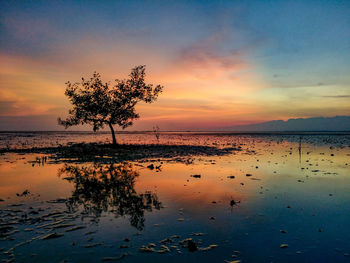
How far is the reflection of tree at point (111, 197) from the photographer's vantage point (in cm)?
906

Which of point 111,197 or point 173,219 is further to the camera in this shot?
point 111,197

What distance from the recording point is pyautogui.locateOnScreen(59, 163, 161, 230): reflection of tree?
9062mm

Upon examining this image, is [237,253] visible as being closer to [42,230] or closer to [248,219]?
[248,219]

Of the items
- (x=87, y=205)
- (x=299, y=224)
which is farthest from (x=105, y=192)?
(x=299, y=224)

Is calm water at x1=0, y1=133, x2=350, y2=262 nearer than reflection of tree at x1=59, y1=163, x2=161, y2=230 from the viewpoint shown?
Yes

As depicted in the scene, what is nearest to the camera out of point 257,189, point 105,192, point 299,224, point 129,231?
point 129,231

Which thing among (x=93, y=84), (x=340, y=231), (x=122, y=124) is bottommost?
(x=340, y=231)

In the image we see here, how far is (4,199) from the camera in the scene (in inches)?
422

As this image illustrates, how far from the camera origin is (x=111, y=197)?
429 inches

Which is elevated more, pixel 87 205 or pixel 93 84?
pixel 93 84

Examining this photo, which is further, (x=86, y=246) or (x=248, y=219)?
(x=248, y=219)

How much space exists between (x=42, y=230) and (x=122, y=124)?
122 ft

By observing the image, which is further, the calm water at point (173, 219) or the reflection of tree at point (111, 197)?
the reflection of tree at point (111, 197)

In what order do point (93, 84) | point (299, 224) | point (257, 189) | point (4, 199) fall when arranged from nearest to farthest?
point (299, 224) → point (4, 199) → point (257, 189) → point (93, 84)
